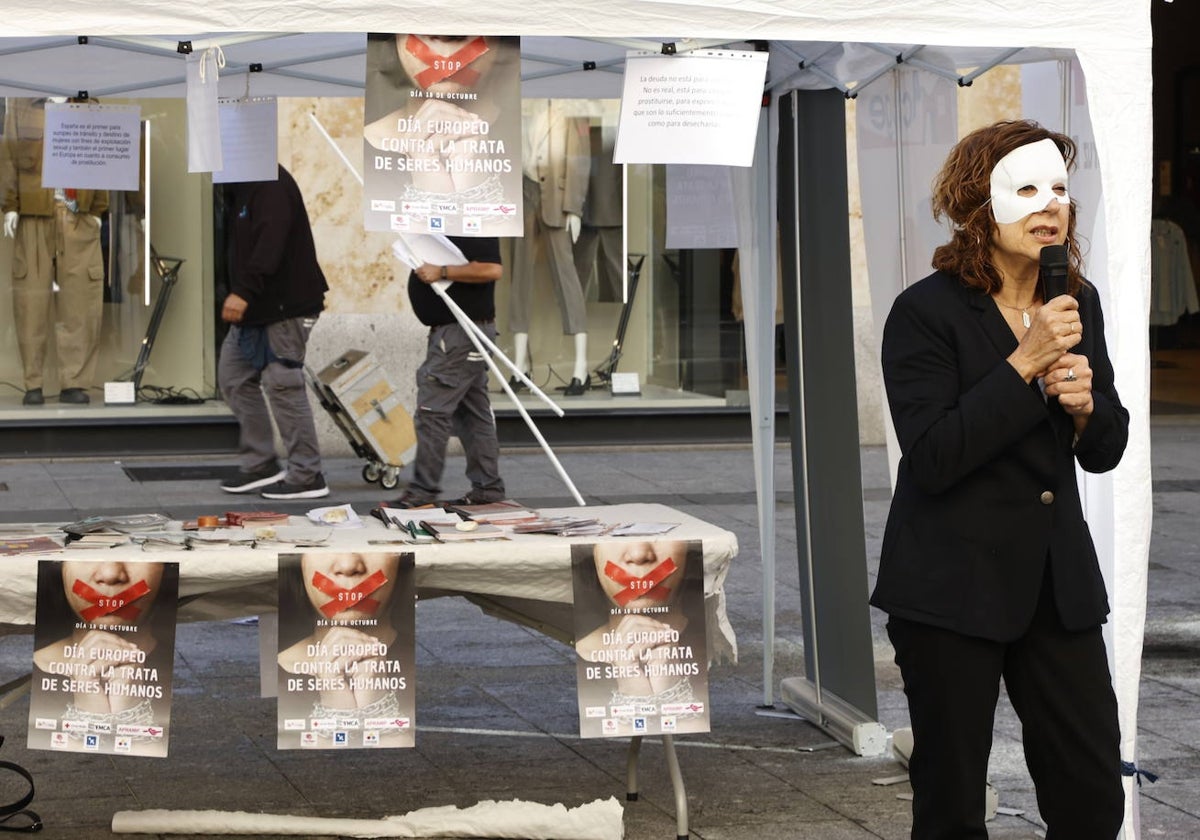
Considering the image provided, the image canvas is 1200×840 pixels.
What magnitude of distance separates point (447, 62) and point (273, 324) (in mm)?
5727

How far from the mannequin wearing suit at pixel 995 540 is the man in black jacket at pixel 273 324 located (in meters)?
6.43

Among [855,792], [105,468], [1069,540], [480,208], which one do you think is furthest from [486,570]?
[105,468]

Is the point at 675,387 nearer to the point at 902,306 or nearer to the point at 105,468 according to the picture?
the point at 105,468

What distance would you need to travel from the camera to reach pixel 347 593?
4.59m

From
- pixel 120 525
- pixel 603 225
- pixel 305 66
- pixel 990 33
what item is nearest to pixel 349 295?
pixel 603 225

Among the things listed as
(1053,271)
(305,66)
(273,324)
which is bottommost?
(273,324)

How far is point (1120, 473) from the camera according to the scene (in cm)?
428

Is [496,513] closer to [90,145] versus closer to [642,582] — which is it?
[642,582]

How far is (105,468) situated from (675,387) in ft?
14.3

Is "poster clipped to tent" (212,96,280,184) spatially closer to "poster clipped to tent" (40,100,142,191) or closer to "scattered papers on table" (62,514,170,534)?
"poster clipped to tent" (40,100,142,191)

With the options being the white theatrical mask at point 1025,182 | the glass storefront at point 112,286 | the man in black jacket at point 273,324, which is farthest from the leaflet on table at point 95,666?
the glass storefront at point 112,286

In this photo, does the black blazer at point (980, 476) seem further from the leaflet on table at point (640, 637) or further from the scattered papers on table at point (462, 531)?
the scattered papers on table at point (462, 531)

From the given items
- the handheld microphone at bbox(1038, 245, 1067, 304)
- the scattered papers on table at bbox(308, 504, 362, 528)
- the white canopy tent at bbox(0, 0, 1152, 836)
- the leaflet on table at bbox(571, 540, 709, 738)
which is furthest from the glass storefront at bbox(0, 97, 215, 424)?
the handheld microphone at bbox(1038, 245, 1067, 304)

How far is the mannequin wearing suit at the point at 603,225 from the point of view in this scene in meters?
13.6
